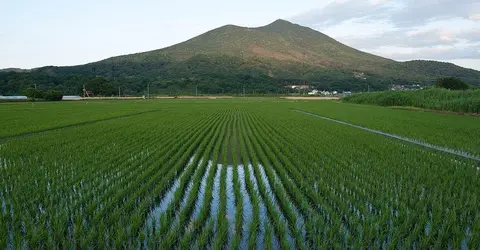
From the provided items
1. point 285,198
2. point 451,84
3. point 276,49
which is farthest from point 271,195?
point 276,49

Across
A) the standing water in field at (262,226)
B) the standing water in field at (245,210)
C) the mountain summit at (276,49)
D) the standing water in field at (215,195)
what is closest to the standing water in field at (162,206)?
the standing water in field at (215,195)

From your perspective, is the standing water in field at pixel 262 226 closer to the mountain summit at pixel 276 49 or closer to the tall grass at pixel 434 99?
the tall grass at pixel 434 99

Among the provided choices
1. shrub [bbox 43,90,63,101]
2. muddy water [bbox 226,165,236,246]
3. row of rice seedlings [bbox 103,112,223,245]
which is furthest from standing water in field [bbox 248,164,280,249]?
shrub [bbox 43,90,63,101]

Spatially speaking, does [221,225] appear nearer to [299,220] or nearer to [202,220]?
[202,220]

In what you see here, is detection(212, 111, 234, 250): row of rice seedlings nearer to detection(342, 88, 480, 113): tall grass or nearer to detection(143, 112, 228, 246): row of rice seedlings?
detection(143, 112, 228, 246): row of rice seedlings

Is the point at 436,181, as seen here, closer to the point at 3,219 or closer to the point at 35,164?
the point at 3,219

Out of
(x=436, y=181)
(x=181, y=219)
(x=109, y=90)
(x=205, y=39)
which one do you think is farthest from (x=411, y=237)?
(x=205, y=39)
